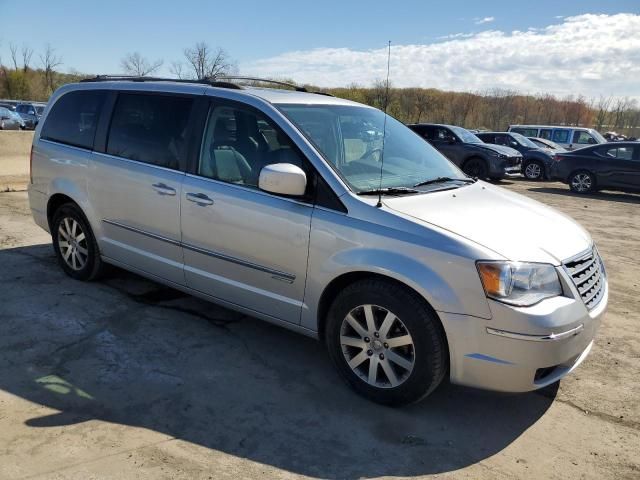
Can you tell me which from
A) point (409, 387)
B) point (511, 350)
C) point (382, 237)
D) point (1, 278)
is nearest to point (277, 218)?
point (382, 237)

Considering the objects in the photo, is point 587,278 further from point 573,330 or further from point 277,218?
point 277,218

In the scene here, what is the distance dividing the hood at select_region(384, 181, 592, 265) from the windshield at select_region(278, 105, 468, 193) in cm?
30

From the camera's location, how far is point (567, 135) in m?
22.8

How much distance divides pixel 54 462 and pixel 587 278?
314 centimetres

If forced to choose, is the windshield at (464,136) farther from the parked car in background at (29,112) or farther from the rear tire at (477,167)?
the parked car in background at (29,112)

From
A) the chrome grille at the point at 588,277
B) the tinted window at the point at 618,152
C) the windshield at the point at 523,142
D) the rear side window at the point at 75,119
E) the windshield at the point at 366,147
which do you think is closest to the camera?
the chrome grille at the point at 588,277

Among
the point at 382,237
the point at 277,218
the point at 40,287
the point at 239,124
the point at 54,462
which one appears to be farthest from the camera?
the point at 40,287

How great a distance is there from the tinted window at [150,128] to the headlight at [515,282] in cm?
244

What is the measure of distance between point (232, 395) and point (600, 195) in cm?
1430

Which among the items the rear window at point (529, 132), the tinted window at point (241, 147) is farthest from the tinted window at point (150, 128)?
the rear window at point (529, 132)

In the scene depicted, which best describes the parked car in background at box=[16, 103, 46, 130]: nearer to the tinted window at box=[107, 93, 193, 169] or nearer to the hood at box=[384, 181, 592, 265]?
the tinted window at box=[107, 93, 193, 169]

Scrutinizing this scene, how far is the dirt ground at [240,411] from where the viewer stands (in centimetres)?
276

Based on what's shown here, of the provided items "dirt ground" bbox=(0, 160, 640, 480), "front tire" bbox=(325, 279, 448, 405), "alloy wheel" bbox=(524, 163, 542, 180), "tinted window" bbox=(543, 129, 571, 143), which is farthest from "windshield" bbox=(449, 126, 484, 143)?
"front tire" bbox=(325, 279, 448, 405)

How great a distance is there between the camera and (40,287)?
196 inches
